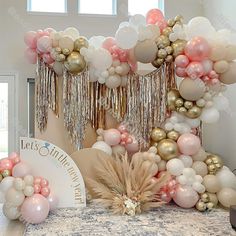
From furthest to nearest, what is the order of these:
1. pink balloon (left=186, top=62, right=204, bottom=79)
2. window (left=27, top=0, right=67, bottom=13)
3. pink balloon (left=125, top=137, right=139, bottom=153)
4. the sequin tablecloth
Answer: window (left=27, top=0, right=67, bottom=13), pink balloon (left=125, top=137, right=139, bottom=153), pink balloon (left=186, top=62, right=204, bottom=79), the sequin tablecloth

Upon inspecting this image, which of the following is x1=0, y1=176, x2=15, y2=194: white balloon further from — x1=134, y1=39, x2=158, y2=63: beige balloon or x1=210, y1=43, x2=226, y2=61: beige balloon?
x1=210, y1=43, x2=226, y2=61: beige balloon

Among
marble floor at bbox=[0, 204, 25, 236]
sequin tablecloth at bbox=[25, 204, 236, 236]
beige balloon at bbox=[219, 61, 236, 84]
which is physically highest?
beige balloon at bbox=[219, 61, 236, 84]

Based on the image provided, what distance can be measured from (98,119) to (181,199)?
109 cm

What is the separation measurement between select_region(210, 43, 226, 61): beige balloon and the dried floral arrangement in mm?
1031

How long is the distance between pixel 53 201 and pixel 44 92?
116cm

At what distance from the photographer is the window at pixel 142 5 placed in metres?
4.49

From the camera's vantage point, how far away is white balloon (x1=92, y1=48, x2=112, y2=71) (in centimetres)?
280

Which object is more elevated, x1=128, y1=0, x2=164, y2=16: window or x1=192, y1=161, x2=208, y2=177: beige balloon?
x1=128, y1=0, x2=164, y2=16: window

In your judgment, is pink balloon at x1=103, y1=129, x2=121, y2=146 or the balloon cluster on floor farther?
pink balloon at x1=103, y1=129, x2=121, y2=146

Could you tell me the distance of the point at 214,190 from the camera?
104 inches

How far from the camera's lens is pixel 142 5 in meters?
4.56

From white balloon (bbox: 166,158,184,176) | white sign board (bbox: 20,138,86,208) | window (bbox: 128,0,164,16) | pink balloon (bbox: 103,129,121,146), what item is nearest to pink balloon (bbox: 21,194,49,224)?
white sign board (bbox: 20,138,86,208)

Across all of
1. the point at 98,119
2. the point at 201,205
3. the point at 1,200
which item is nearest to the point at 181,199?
the point at 201,205

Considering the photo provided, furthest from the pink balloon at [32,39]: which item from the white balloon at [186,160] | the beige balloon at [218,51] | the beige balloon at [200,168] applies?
the beige balloon at [200,168]
